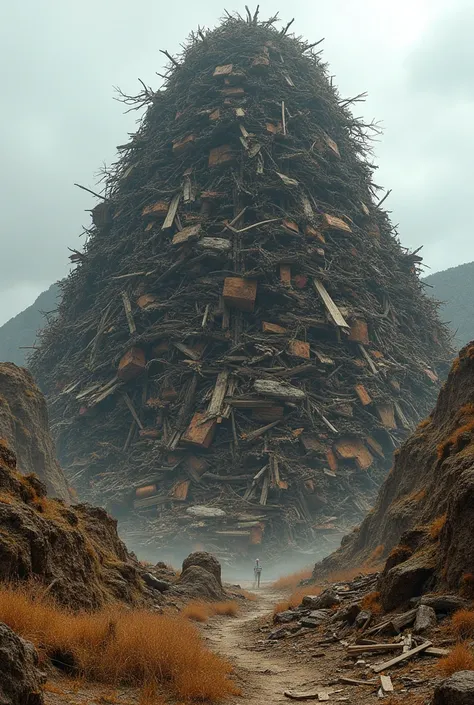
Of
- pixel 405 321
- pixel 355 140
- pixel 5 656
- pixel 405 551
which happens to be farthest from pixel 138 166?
pixel 5 656

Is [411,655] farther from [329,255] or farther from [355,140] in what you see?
[355,140]

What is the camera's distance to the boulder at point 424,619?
615 cm

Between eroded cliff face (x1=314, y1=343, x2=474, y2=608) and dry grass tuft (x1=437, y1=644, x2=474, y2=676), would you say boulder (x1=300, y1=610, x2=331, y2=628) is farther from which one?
dry grass tuft (x1=437, y1=644, x2=474, y2=676)

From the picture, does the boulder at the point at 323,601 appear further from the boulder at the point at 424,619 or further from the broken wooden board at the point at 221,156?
the broken wooden board at the point at 221,156

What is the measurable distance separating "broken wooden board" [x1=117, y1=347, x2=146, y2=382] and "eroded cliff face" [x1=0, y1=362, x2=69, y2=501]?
Result: 426 inches

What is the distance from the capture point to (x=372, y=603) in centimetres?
795

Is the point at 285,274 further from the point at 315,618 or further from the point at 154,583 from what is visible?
the point at 315,618

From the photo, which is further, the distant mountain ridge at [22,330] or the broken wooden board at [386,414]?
Answer: the distant mountain ridge at [22,330]

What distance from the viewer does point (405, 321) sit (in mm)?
37250

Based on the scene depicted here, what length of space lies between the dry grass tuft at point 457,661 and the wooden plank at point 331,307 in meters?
23.9

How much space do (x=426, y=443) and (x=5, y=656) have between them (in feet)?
37.0

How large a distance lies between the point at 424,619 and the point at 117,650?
296 centimetres

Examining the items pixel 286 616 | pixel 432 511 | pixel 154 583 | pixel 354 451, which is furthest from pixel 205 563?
pixel 354 451

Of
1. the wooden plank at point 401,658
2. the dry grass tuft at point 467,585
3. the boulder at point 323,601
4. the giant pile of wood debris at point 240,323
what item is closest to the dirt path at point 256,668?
the wooden plank at point 401,658
